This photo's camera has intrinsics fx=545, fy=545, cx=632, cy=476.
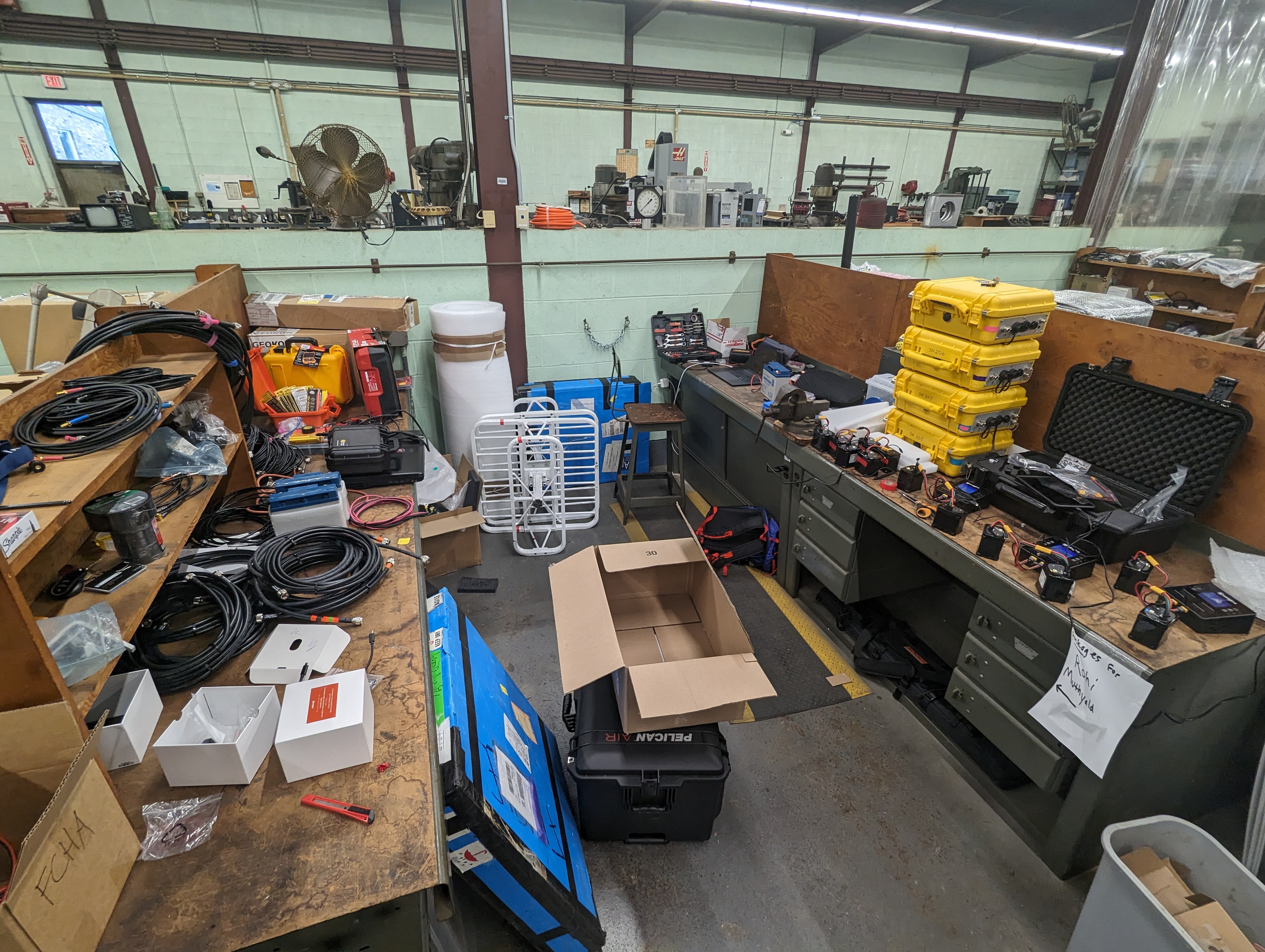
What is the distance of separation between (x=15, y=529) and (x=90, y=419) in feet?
1.59

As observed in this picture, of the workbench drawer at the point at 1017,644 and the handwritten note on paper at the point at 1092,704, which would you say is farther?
the workbench drawer at the point at 1017,644

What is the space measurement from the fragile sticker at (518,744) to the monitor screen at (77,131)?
6.26 meters

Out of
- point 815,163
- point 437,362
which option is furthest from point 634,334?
point 815,163

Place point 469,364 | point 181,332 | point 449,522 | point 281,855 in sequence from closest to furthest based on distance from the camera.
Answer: point 281,855 → point 181,332 → point 449,522 → point 469,364

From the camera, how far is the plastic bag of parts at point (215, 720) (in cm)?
101

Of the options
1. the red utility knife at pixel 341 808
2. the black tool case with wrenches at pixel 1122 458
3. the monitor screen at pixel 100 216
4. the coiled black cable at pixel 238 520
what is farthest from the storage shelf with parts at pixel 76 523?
the black tool case with wrenches at pixel 1122 458

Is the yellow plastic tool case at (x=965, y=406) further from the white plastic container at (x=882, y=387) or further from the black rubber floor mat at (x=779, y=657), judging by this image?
the black rubber floor mat at (x=779, y=657)

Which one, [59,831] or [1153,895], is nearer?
[59,831]

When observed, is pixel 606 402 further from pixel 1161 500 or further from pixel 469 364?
pixel 1161 500

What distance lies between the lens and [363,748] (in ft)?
3.38

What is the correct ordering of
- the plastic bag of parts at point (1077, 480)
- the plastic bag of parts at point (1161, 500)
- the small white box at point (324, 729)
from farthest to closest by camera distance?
1. the plastic bag of parts at point (1077, 480)
2. the plastic bag of parts at point (1161, 500)
3. the small white box at point (324, 729)

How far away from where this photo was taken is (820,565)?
232 centimetres

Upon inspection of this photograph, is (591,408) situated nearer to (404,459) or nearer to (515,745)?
(404,459)

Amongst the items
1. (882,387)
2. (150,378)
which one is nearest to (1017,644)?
(882,387)
